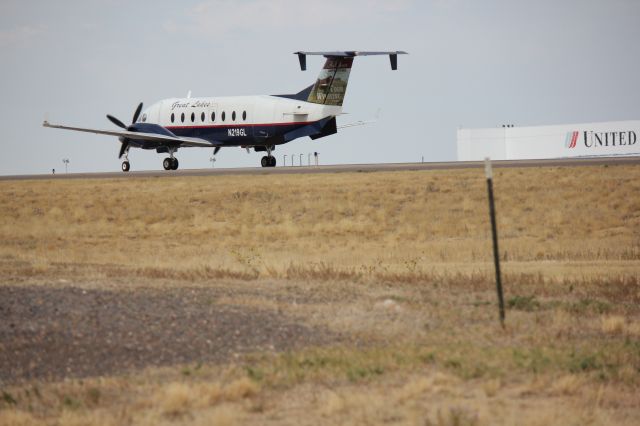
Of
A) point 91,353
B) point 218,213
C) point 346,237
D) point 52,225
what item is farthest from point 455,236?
point 91,353

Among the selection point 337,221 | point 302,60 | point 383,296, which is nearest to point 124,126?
point 302,60

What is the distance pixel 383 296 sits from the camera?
2094 cm

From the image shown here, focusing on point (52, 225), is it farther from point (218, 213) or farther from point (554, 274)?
point (554, 274)

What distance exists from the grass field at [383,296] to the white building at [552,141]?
242ft

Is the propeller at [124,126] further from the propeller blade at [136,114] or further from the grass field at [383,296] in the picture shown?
the grass field at [383,296]

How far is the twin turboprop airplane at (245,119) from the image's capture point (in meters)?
59.5

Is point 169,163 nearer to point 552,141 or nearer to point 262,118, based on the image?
point 262,118

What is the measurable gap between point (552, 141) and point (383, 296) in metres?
107

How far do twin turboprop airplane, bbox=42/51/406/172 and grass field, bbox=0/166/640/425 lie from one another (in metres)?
10.9

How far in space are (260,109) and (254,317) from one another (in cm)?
4328

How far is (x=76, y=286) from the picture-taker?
835 inches

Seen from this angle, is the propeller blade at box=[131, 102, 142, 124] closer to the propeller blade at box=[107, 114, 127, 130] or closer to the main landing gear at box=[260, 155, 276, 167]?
the propeller blade at box=[107, 114, 127, 130]

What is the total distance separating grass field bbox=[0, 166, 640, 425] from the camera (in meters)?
14.1

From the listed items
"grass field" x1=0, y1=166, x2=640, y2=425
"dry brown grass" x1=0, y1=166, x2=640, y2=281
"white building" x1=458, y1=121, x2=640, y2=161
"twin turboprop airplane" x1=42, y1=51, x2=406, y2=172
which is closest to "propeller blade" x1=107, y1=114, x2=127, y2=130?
"twin turboprop airplane" x1=42, y1=51, x2=406, y2=172
